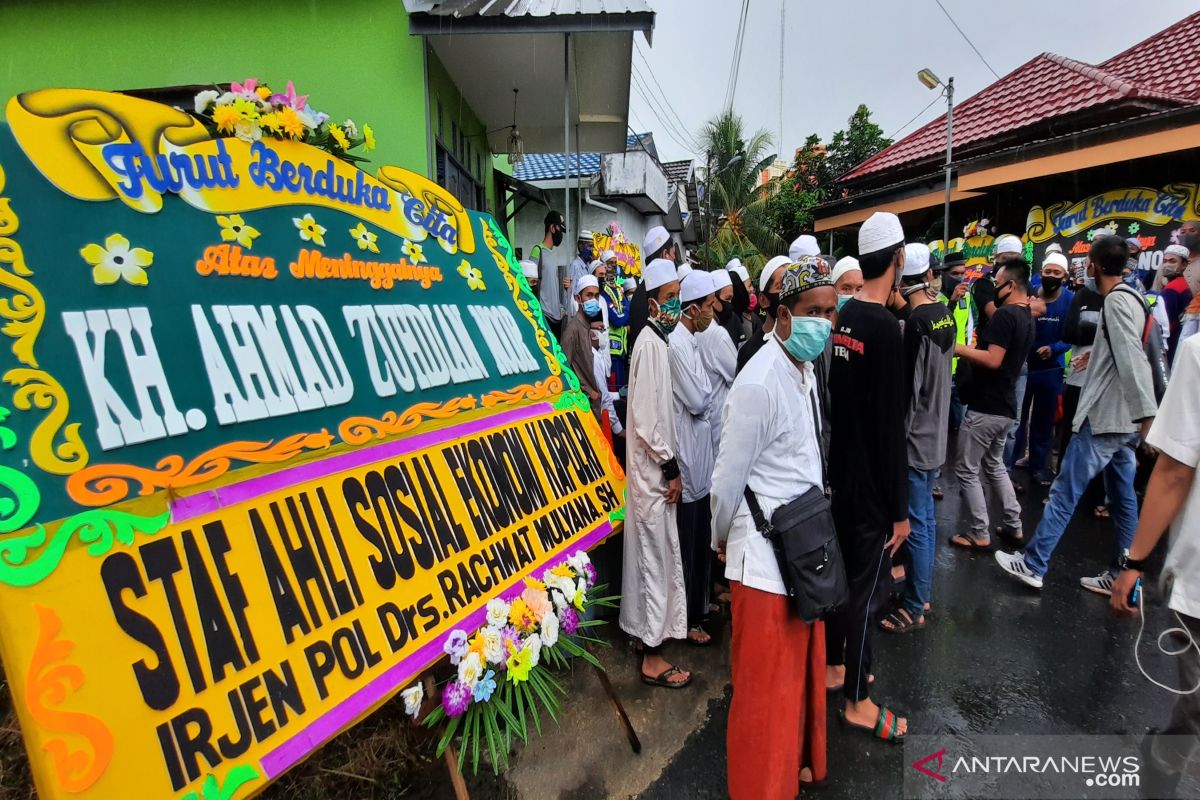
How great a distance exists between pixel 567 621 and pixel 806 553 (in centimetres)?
101

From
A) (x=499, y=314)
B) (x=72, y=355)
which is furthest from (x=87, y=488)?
(x=499, y=314)

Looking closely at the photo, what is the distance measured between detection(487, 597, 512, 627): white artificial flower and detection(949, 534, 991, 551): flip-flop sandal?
3.94 m

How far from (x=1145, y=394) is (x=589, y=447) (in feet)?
10.8

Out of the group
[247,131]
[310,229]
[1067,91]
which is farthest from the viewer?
[1067,91]

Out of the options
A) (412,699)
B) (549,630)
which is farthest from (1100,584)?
(412,699)

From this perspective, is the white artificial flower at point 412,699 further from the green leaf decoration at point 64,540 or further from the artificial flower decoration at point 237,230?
the artificial flower decoration at point 237,230

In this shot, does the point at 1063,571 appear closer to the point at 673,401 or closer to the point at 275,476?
the point at 673,401

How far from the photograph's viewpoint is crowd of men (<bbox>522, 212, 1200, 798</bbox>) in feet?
6.79

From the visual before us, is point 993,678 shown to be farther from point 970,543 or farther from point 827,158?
point 827,158

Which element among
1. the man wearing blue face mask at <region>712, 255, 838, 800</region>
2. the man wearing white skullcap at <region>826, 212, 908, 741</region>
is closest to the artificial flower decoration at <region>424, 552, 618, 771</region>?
the man wearing blue face mask at <region>712, 255, 838, 800</region>

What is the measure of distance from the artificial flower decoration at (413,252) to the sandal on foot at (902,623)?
338cm

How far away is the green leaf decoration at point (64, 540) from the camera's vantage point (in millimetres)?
1348

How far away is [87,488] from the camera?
1.53 m

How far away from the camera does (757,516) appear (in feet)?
6.95
